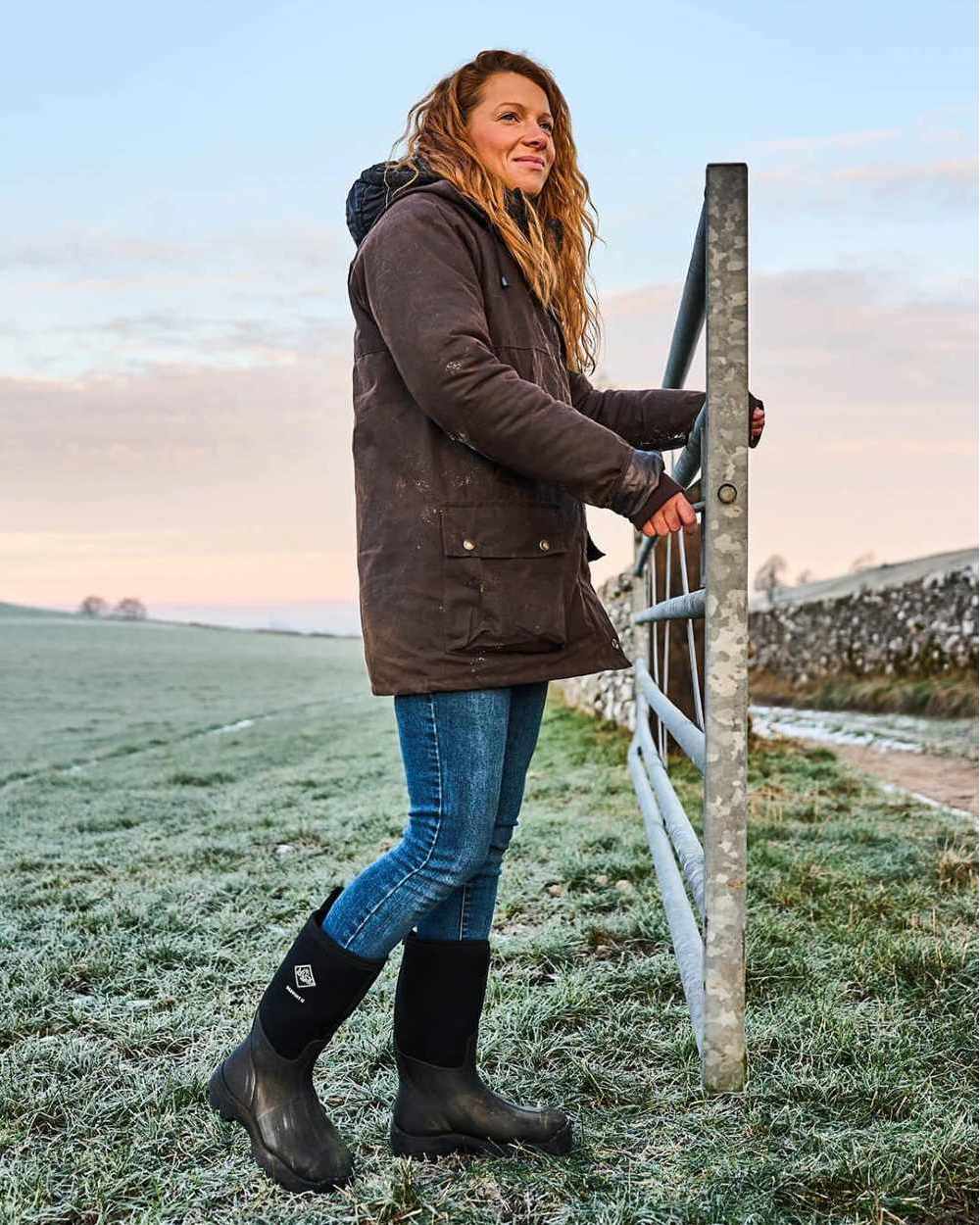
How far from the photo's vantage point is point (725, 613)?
2.03 metres

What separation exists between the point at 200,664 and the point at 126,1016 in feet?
63.6

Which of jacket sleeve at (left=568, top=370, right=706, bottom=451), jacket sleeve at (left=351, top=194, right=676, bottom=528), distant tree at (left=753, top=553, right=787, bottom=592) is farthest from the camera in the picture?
distant tree at (left=753, top=553, right=787, bottom=592)

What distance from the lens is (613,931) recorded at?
123 inches

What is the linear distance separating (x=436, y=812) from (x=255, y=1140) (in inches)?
27.0

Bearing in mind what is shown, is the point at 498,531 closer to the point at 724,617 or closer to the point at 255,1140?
the point at 724,617

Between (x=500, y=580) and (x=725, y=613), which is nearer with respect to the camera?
(x=500, y=580)

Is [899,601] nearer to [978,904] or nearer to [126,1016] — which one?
[978,904]

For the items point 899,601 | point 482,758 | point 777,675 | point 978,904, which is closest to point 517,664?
point 482,758

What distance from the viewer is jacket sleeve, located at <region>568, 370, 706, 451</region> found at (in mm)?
2363

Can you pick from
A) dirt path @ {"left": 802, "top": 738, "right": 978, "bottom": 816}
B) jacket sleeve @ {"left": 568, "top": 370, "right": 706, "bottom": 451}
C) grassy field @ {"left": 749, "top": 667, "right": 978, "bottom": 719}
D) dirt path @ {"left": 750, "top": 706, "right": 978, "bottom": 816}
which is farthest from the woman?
grassy field @ {"left": 749, "top": 667, "right": 978, "bottom": 719}

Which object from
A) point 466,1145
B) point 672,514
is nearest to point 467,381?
point 672,514

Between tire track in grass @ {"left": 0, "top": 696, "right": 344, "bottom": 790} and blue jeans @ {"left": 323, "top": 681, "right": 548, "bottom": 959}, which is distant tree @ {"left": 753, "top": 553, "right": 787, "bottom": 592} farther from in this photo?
blue jeans @ {"left": 323, "top": 681, "right": 548, "bottom": 959}

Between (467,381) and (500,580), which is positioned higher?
(467,381)

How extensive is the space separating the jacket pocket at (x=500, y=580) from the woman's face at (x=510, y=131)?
0.66 metres
